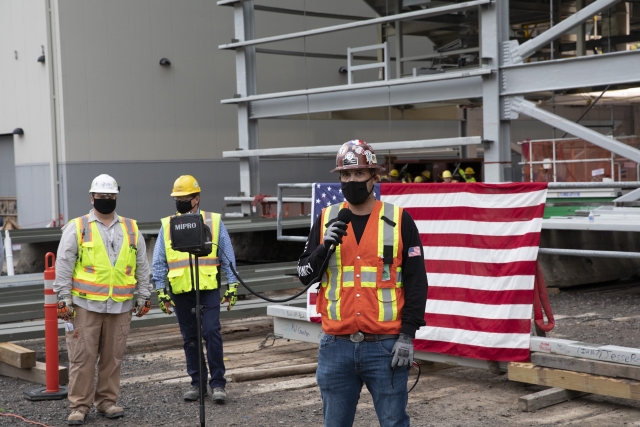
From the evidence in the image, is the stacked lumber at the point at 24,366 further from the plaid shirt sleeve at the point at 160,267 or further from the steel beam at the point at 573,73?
the steel beam at the point at 573,73

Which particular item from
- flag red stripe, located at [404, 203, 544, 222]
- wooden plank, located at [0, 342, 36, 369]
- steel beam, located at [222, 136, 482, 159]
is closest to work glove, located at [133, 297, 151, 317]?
wooden plank, located at [0, 342, 36, 369]

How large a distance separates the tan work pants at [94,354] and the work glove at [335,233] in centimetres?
360

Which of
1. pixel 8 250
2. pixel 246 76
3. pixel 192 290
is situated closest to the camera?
pixel 192 290

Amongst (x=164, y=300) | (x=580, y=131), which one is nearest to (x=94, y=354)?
(x=164, y=300)

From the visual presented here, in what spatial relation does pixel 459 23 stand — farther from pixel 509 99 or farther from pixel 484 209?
pixel 484 209

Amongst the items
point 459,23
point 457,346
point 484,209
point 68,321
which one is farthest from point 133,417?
point 459,23

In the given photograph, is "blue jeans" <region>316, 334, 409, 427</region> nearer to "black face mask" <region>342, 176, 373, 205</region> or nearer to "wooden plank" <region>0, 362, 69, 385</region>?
"black face mask" <region>342, 176, 373, 205</region>

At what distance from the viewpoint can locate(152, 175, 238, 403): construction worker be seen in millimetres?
7863

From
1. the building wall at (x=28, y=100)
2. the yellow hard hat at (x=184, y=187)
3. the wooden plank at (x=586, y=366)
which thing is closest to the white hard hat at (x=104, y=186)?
the yellow hard hat at (x=184, y=187)

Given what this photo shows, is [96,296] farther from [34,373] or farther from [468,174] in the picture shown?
[468,174]

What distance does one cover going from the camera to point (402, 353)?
4559mm

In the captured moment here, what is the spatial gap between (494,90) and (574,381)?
947 cm

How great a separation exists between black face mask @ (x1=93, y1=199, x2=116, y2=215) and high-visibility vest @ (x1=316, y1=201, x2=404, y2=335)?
3367 millimetres

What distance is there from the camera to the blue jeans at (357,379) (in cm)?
463
